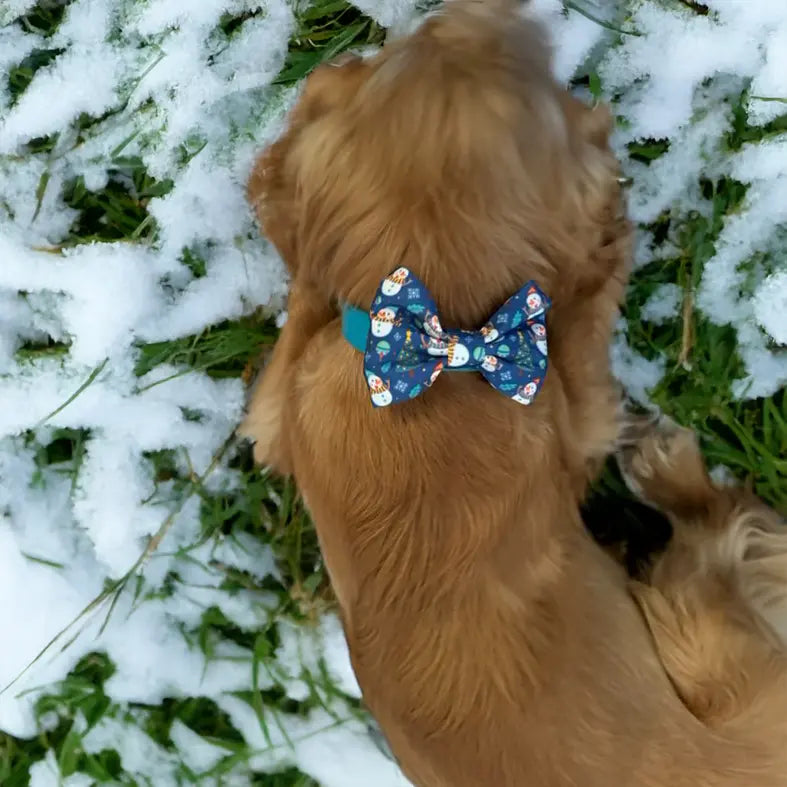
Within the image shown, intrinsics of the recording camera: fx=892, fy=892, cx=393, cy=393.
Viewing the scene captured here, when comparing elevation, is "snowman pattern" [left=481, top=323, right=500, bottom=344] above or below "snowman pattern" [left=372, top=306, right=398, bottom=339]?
below

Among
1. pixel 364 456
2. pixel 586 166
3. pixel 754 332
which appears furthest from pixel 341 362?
pixel 754 332

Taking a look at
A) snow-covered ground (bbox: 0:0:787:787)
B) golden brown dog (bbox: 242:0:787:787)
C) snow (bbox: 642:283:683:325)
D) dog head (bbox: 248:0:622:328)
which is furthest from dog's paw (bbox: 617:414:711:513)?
dog head (bbox: 248:0:622:328)

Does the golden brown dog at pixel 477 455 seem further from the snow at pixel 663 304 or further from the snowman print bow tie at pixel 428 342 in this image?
the snow at pixel 663 304

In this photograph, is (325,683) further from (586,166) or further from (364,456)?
(586,166)

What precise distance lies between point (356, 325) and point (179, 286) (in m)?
0.81

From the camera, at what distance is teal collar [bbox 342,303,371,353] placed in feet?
4.27

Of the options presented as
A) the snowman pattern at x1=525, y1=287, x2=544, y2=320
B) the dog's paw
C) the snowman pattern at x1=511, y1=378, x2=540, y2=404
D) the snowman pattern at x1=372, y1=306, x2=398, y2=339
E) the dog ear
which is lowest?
the dog's paw

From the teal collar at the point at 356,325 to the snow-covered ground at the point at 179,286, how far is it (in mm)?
645

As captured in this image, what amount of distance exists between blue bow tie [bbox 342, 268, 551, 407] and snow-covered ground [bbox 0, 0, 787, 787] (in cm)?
68

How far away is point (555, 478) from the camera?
4.77 feet

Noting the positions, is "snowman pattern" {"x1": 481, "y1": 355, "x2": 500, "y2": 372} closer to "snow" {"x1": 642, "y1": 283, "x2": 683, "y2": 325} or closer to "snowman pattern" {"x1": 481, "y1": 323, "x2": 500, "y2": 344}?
"snowman pattern" {"x1": 481, "y1": 323, "x2": 500, "y2": 344}

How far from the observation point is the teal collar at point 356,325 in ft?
4.27

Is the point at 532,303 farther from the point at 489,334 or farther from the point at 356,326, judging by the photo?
the point at 356,326

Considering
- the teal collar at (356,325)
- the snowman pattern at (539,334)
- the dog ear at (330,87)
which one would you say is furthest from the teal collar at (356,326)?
the dog ear at (330,87)
